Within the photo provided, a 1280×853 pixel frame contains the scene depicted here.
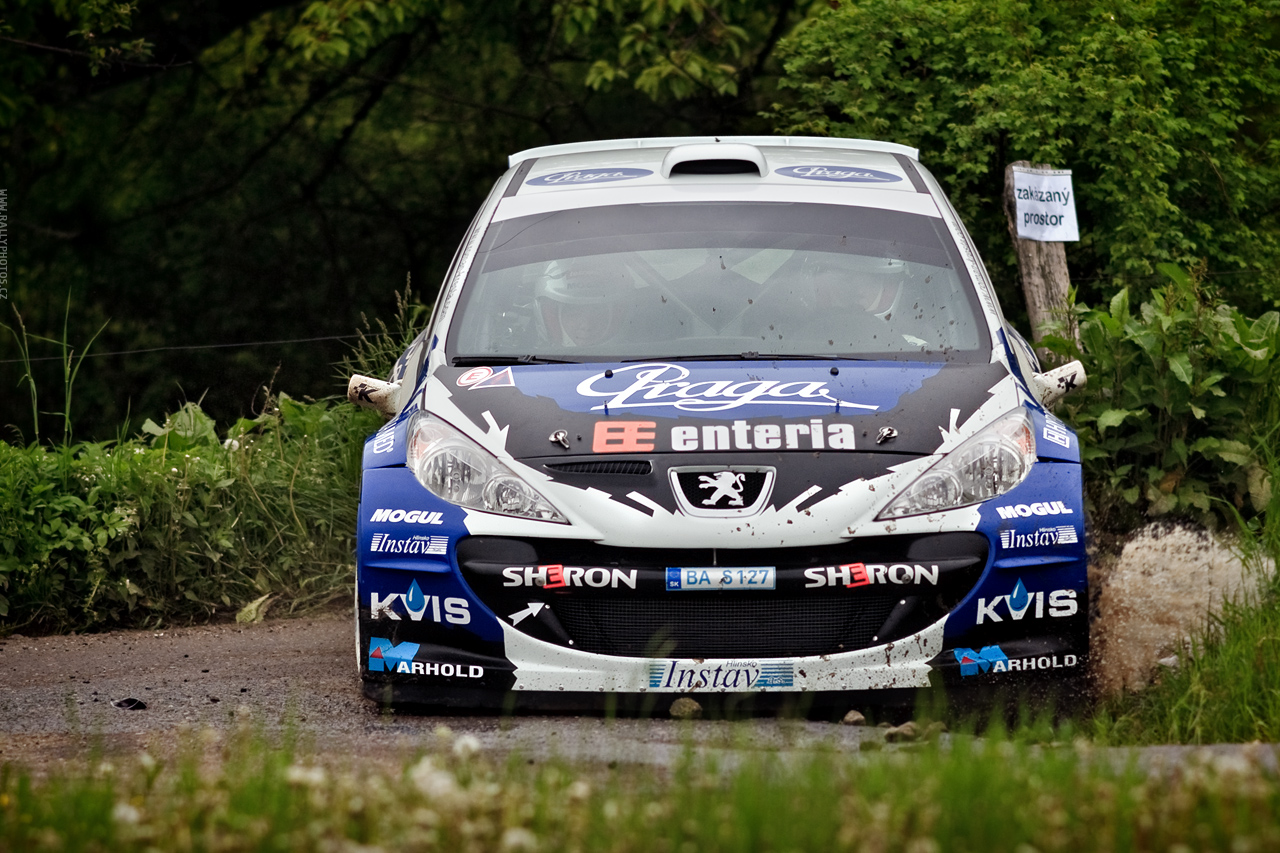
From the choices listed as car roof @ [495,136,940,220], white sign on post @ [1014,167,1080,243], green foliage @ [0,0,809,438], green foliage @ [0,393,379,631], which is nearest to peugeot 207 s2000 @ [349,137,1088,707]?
car roof @ [495,136,940,220]

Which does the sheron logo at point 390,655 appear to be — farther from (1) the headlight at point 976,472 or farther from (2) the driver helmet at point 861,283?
(2) the driver helmet at point 861,283

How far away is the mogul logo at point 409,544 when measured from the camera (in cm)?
440

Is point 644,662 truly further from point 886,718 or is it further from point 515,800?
point 515,800

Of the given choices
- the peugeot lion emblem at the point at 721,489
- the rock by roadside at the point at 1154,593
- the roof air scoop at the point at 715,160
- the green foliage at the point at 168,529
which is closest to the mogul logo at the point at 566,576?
the peugeot lion emblem at the point at 721,489

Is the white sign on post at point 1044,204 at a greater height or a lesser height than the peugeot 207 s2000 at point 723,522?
greater

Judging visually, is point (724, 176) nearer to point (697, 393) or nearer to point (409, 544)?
point (697, 393)

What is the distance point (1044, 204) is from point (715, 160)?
265cm

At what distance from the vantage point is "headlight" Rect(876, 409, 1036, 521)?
4.34m

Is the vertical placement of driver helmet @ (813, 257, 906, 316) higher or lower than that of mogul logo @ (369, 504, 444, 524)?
higher

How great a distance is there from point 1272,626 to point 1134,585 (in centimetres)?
78

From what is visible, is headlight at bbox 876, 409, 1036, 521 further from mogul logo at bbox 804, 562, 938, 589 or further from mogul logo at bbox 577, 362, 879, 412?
mogul logo at bbox 577, 362, 879, 412

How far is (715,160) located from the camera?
5922 mm

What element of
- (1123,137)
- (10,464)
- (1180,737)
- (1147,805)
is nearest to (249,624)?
(10,464)

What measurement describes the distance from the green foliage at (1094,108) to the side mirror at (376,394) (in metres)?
4.25
